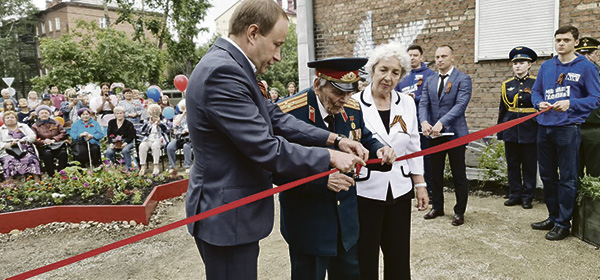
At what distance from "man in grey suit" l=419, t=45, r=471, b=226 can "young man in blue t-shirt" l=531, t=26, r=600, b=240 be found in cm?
88

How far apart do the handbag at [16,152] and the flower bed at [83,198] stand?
1680mm

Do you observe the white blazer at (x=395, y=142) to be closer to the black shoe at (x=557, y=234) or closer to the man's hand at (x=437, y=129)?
the man's hand at (x=437, y=129)

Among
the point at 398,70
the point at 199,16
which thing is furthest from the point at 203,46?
the point at 398,70

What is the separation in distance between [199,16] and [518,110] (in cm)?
2366

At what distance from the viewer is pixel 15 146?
26.5 feet

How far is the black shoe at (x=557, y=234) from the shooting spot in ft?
14.5

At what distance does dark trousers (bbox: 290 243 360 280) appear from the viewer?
238 cm

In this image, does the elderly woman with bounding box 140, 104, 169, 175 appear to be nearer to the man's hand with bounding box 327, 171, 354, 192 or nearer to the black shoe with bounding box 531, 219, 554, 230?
the black shoe with bounding box 531, 219, 554, 230

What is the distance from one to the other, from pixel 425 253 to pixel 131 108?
8.11 metres

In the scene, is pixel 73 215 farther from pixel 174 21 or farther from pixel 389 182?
pixel 174 21

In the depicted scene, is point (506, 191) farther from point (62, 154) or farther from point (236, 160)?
point (62, 154)

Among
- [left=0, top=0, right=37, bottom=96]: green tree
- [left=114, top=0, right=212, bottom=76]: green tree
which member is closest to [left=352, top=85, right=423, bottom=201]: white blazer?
[left=114, top=0, right=212, bottom=76]: green tree

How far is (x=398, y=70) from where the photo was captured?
3.00 meters

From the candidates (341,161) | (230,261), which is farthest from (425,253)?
(230,261)
